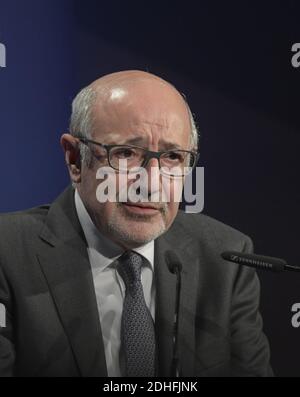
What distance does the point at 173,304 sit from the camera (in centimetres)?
137

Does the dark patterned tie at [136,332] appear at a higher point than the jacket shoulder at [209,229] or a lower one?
lower

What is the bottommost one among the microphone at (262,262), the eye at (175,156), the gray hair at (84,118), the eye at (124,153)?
the microphone at (262,262)

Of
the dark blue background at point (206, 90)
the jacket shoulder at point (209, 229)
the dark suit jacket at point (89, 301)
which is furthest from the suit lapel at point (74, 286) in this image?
the jacket shoulder at point (209, 229)

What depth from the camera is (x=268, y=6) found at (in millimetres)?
1648

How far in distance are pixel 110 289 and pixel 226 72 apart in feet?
2.55

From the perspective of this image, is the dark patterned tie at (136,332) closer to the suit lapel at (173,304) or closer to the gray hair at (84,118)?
the suit lapel at (173,304)

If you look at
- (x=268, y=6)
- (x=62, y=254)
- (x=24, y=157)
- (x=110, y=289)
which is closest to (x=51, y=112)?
(x=24, y=157)

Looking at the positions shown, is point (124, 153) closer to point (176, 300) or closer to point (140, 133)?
point (140, 133)

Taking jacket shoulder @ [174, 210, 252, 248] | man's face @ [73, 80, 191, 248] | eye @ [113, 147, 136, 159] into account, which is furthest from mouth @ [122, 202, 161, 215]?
jacket shoulder @ [174, 210, 252, 248]

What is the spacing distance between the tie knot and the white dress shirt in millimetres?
12

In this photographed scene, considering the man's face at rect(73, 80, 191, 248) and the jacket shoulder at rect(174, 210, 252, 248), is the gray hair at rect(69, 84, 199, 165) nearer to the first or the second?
the man's face at rect(73, 80, 191, 248)

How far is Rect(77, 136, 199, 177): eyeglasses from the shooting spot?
4.20 ft

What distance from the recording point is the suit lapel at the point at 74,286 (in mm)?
1273

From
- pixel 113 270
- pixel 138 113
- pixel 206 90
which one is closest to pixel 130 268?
pixel 113 270
